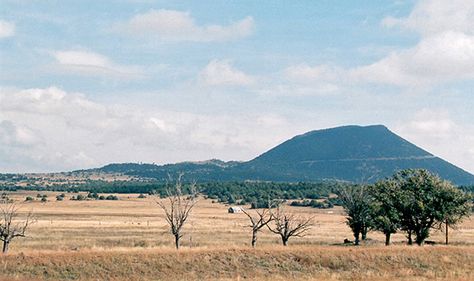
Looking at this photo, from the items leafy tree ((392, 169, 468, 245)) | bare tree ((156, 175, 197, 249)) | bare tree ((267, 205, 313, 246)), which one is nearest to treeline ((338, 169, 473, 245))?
leafy tree ((392, 169, 468, 245))

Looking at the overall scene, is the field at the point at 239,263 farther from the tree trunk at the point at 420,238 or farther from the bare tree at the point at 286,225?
the tree trunk at the point at 420,238

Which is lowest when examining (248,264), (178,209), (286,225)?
(248,264)

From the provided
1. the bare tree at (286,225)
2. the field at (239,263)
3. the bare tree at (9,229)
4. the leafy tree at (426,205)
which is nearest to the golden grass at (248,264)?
the field at (239,263)

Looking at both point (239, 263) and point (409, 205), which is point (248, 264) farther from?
point (409, 205)

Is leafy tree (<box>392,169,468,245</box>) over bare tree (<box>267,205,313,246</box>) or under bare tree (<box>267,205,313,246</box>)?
over

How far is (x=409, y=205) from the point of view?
222ft

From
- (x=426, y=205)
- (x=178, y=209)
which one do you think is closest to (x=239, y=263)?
(x=178, y=209)

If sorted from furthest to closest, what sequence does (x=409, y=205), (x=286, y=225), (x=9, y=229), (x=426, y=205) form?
(x=9, y=229) → (x=409, y=205) → (x=426, y=205) → (x=286, y=225)

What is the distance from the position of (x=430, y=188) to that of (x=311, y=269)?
25086 mm

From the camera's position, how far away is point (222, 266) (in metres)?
50.1

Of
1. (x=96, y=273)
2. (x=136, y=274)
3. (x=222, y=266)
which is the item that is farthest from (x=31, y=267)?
(x=222, y=266)

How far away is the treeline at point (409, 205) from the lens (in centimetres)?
6744

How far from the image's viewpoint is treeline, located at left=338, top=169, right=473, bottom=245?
221ft

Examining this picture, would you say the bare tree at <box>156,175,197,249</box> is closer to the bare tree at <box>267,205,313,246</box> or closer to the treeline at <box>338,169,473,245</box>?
the bare tree at <box>267,205,313,246</box>
